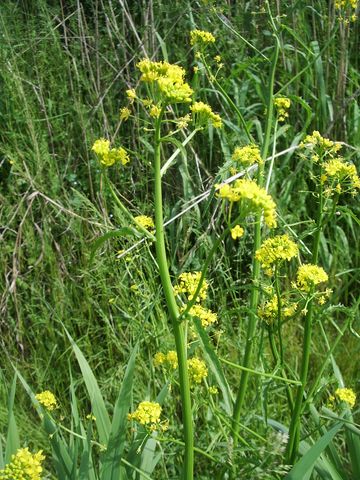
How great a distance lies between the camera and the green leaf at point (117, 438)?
1673 millimetres

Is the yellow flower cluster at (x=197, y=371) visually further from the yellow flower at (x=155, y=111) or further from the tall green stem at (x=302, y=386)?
the yellow flower at (x=155, y=111)

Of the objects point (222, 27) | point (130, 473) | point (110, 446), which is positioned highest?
point (222, 27)

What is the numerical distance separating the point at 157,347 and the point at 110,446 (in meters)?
0.53

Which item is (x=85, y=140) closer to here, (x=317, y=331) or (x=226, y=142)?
(x=226, y=142)

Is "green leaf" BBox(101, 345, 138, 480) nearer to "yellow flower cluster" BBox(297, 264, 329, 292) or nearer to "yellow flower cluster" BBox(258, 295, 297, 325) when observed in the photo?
"yellow flower cluster" BBox(258, 295, 297, 325)

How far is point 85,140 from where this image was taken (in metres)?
3.18

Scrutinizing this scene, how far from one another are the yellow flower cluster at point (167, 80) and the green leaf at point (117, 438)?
0.74 metres

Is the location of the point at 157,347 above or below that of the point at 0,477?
below

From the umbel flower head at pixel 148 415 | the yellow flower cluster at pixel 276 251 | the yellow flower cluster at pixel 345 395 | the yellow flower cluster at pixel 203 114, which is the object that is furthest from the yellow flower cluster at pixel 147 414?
the yellow flower cluster at pixel 203 114

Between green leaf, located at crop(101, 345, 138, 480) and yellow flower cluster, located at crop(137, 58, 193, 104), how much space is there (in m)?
0.74

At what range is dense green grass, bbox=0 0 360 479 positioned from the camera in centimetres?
266

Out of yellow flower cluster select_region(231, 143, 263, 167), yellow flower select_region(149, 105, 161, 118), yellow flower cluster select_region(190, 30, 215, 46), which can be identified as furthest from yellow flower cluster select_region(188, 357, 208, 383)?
yellow flower cluster select_region(190, 30, 215, 46)

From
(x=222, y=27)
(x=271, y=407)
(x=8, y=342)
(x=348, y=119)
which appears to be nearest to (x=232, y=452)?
(x=271, y=407)

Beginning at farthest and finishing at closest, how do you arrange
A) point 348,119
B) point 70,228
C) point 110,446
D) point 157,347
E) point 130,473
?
point 348,119
point 70,228
point 157,347
point 130,473
point 110,446
